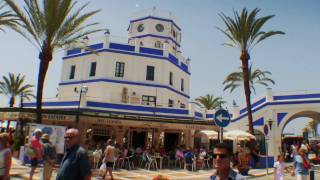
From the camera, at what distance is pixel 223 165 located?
3506mm

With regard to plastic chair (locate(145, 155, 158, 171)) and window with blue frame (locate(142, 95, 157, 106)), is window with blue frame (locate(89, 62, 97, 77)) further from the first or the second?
plastic chair (locate(145, 155, 158, 171))

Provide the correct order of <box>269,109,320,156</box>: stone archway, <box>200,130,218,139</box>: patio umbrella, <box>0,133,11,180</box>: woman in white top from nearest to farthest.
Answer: <box>0,133,11,180</box>: woman in white top < <box>200,130,218,139</box>: patio umbrella < <box>269,109,320,156</box>: stone archway

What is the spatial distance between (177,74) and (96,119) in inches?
611

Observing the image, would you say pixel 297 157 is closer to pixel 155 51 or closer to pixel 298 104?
pixel 298 104

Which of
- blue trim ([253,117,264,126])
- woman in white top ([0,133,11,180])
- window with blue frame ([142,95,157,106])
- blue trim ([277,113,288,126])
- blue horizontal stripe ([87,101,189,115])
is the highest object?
window with blue frame ([142,95,157,106])

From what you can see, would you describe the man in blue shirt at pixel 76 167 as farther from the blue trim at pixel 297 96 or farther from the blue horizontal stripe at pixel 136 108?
the blue trim at pixel 297 96

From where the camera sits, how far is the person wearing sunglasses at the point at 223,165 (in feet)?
11.2

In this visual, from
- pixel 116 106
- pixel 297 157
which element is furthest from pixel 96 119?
pixel 297 157

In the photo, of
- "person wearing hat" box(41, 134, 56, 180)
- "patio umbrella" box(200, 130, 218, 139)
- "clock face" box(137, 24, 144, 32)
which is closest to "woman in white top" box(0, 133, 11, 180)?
"person wearing hat" box(41, 134, 56, 180)

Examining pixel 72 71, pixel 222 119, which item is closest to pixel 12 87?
pixel 72 71

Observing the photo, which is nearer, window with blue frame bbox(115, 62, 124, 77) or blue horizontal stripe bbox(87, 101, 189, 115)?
blue horizontal stripe bbox(87, 101, 189, 115)

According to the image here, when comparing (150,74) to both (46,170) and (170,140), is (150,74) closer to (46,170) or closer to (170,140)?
(170,140)

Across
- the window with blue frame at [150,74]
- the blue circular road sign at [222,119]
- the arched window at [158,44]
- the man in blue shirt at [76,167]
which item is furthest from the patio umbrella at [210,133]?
the man in blue shirt at [76,167]

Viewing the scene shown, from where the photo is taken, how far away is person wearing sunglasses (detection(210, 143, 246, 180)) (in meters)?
3.42
